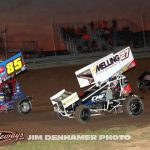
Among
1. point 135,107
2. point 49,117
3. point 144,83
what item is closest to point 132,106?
point 135,107

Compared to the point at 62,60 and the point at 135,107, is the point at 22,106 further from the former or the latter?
the point at 62,60

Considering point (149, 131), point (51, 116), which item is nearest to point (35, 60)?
point (51, 116)

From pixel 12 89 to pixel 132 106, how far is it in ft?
15.3

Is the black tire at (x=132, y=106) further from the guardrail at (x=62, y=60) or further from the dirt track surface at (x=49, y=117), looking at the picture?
the guardrail at (x=62, y=60)

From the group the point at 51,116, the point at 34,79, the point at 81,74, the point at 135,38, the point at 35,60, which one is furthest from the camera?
the point at 135,38

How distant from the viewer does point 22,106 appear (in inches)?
641

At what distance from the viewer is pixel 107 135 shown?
31.8 ft

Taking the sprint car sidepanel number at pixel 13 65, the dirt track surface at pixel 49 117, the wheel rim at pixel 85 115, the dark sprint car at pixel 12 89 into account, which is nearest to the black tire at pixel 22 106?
the dark sprint car at pixel 12 89

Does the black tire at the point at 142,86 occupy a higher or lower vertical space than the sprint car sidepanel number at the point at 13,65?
lower

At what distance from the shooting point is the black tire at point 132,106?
527 inches

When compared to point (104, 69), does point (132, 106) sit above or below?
below

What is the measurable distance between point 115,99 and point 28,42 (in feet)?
54.0

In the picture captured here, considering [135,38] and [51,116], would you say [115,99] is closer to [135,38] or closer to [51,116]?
[51,116]

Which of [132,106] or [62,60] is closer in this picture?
[132,106]
